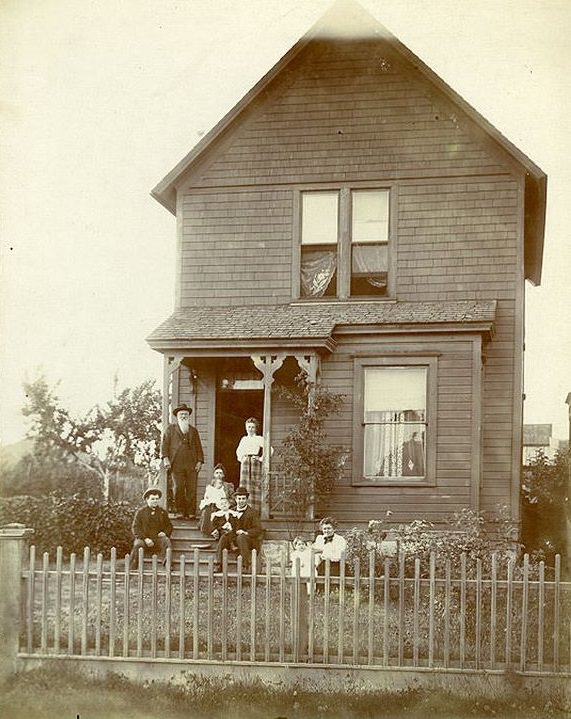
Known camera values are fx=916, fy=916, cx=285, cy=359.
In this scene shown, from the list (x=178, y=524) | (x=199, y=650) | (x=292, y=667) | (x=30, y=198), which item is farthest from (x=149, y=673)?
(x=30, y=198)

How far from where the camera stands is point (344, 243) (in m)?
15.2

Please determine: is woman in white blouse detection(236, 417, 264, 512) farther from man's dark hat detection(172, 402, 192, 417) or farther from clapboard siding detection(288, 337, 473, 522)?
clapboard siding detection(288, 337, 473, 522)

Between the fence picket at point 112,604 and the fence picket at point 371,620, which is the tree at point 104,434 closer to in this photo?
the fence picket at point 112,604

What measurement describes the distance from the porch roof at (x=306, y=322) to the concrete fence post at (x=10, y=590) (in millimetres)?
4541

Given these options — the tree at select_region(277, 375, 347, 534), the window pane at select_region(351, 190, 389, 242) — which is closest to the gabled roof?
the window pane at select_region(351, 190, 389, 242)

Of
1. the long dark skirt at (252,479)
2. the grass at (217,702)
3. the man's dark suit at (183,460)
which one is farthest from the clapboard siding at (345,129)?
the grass at (217,702)

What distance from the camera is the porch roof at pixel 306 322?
13.7m

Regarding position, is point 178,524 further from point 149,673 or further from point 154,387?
point 149,673

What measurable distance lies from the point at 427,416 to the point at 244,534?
344 cm

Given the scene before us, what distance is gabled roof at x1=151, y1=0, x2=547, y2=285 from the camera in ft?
41.9

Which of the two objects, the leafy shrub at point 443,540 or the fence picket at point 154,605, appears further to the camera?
the leafy shrub at point 443,540

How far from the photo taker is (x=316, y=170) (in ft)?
49.1

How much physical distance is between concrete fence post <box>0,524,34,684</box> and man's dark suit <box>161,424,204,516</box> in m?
3.59

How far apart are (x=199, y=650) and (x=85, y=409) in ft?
13.1
